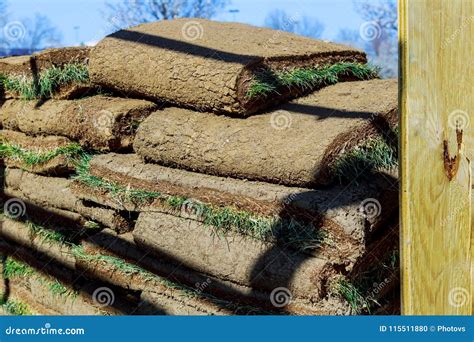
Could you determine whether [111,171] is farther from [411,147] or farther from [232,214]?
[411,147]

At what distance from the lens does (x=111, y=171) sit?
4.46 meters

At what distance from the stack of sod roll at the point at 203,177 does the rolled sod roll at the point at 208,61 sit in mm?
12

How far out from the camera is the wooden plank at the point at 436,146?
247cm

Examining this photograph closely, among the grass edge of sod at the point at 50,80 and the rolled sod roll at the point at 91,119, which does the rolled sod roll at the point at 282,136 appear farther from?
the grass edge of sod at the point at 50,80

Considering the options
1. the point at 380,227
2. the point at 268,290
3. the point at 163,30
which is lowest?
the point at 268,290

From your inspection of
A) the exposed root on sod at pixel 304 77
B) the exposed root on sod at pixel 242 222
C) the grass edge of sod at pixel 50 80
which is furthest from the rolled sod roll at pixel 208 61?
the exposed root on sod at pixel 242 222

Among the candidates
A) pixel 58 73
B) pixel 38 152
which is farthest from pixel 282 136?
pixel 38 152

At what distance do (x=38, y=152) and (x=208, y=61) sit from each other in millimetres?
1883

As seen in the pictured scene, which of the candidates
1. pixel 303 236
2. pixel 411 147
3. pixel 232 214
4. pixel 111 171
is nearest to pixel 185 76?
pixel 111 171

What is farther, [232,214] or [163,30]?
[163,30]

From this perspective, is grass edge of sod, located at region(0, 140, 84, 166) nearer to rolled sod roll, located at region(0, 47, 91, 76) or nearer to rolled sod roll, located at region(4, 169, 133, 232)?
rolled sod roll, located at region(4, 169, 133, 232)

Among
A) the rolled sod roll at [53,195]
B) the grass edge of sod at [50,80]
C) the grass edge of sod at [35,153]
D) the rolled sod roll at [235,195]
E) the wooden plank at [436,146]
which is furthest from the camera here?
the grass edge of sod at [50,80]

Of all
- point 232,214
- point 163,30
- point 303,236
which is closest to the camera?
point 303,236

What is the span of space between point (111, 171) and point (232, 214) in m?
1.20
